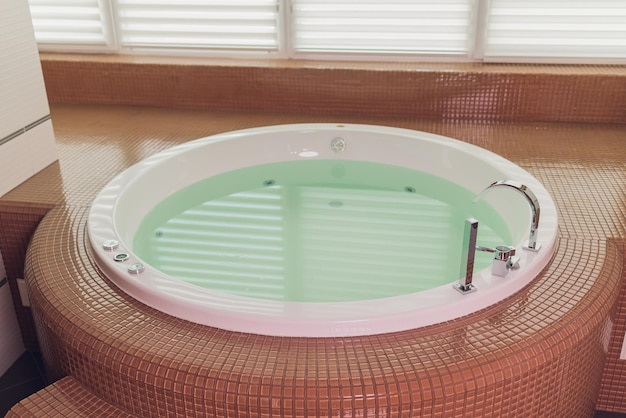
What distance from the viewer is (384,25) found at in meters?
3.39

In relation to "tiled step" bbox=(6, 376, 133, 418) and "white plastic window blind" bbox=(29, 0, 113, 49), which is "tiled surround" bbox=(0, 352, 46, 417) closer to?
"tiled step" bbox=(6, 376, 133, 418)

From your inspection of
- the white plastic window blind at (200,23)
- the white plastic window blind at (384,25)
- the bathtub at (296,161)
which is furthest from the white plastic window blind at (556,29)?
the white plastic window blind at (200,23)

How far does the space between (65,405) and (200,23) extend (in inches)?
96.0

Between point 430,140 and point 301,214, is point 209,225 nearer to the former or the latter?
point 301,214

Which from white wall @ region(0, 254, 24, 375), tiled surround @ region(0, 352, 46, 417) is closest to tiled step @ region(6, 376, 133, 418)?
tiled surround @ region(0, 352, 46, 417)

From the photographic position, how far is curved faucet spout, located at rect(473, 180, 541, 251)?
1.75 m

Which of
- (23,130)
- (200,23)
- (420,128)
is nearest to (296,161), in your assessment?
(420,128)

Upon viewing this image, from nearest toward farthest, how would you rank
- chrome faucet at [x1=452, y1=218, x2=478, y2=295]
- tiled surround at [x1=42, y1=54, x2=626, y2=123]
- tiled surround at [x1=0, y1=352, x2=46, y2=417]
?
chrome faucet at [x1=452, y1=218, x2=478, y2=295], tiled surround at [x1=0, y1=352, x2=46, y2=417], tiled surround at [x1=42, y1=54, x2=626, y2=123]

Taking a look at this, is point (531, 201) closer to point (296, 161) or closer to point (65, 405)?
point (65, 405)

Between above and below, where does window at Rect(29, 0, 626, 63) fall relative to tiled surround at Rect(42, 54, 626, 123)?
above

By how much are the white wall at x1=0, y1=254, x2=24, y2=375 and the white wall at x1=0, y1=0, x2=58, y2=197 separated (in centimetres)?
35

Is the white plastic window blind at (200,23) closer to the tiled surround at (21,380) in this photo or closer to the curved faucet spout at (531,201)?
the tiled surround at (21,380)

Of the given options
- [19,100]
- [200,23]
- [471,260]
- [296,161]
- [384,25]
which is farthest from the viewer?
[200,23]

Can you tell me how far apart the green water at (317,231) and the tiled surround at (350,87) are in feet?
1.48
